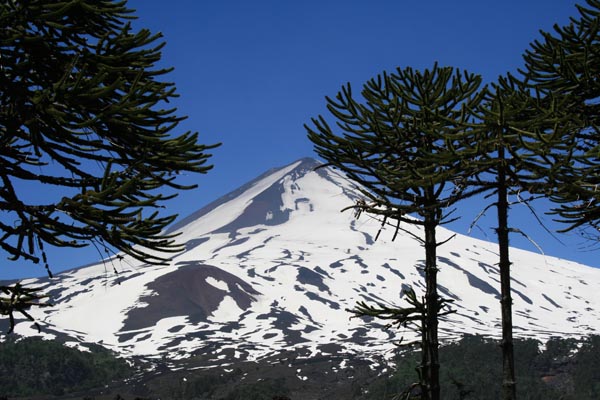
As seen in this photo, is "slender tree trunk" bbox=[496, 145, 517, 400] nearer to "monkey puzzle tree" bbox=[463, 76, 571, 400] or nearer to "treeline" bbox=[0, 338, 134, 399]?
"monkey puzzle tree" bbox=[463, 76, 571, 400]

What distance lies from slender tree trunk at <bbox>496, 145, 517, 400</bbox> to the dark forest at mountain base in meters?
81.3

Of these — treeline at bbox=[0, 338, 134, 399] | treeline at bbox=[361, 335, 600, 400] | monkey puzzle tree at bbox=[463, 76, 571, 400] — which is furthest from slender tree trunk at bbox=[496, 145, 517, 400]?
treeline at bbox=[0, 338, 134, 399]

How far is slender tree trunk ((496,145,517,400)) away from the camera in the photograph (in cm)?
945

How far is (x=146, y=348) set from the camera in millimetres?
169250

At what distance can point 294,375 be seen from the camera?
400 feet

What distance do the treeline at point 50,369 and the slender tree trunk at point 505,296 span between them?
127236 millimetres

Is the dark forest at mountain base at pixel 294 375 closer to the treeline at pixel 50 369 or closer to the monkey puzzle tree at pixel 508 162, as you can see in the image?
the treeline at pixel 50 369

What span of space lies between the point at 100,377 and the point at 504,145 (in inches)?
5379

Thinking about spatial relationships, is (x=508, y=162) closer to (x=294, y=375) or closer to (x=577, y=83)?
(x=577, y=83)

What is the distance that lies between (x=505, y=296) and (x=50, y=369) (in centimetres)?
13683

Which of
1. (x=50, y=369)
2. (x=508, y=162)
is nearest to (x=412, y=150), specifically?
(x=508, y=162)

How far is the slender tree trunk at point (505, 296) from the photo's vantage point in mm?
9445

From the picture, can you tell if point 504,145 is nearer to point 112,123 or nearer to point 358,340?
point 112,123

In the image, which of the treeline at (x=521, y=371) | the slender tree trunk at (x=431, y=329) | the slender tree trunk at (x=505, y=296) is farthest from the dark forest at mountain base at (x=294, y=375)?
the slender tree trunk at (x=505, y=296)
